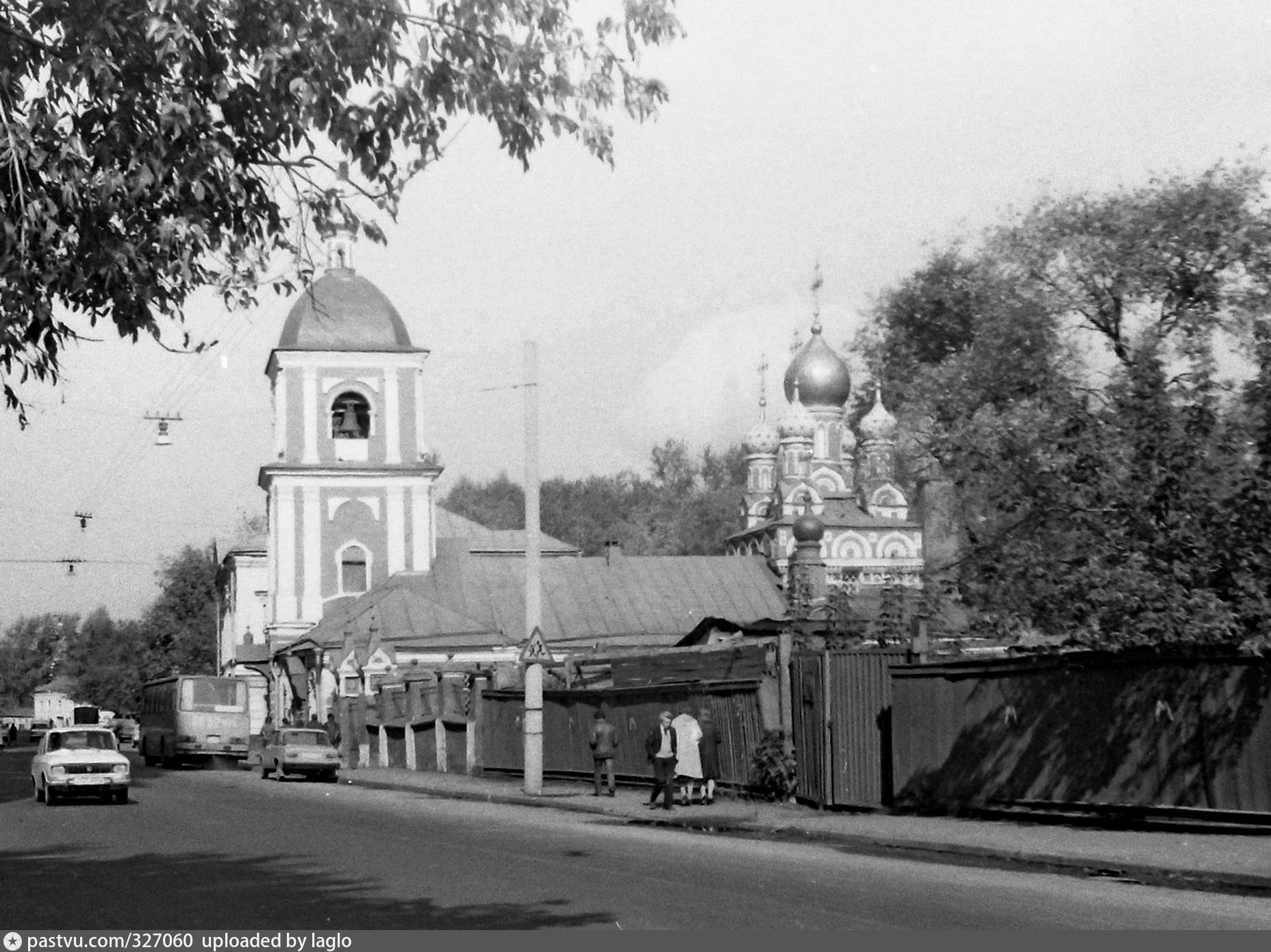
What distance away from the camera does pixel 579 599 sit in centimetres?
7775

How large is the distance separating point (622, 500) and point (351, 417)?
57204 mm

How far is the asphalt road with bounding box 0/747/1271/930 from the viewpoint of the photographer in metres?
12.7

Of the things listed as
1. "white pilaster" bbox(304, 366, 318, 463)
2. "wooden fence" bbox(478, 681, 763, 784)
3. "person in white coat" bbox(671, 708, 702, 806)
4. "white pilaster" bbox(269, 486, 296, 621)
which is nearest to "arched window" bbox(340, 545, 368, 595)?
"white pilaster" bbox(269, 486, 296, 621)

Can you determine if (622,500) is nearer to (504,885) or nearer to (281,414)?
(281,414)

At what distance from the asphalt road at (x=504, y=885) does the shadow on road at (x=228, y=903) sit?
1.2 inches

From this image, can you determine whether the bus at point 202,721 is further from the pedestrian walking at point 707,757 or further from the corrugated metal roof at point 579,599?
the pedestrian walking at point 707,757

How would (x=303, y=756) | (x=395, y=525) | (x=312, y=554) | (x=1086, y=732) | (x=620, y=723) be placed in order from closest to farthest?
(x=1086, y=732) → (x=620, y=723) → (x=303, y=756) → (x=312, y=554) → (x=395, y=525)

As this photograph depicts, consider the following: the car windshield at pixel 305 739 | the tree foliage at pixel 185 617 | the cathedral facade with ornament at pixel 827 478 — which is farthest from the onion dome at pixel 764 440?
the car windshield at pixel 305 739

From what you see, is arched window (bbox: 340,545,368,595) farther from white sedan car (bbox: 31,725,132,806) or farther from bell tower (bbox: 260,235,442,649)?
white sedan car (bbox: 31,725,132,806)

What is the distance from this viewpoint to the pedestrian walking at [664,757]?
27.2 metres

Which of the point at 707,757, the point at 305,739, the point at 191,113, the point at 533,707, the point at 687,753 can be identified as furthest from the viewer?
the point at 305,739

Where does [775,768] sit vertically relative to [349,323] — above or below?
below

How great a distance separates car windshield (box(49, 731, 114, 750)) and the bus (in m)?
21.8

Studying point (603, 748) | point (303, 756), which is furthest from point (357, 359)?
point (603, 748)
